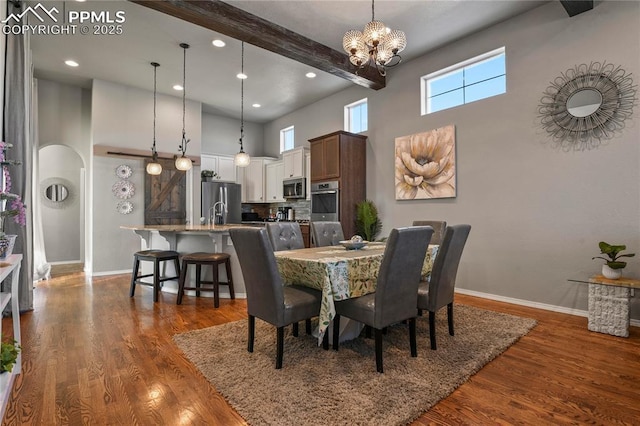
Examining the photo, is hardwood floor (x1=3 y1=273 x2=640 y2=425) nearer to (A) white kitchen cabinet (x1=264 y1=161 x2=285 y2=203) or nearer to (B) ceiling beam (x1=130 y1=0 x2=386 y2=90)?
(B) ceiling beam (x1=130 y1=0 x2=386 y2=90)

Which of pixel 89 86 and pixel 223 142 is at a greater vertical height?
pixel 89 86

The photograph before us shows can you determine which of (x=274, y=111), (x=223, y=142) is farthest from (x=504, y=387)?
(x=223, y=142)

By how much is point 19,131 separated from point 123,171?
8.20 ft

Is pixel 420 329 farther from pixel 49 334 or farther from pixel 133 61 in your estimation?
pixel 133 61

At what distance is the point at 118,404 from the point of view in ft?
5.98

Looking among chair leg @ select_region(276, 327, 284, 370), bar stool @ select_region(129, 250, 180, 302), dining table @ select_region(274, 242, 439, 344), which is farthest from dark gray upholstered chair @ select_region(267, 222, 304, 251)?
bar stool @ select_region(129, 250, 180, 302)

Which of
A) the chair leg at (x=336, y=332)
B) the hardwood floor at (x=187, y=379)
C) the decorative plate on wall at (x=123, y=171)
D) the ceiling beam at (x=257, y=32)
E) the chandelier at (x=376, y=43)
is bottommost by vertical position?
the hardwood floor at (x=187, y=379)

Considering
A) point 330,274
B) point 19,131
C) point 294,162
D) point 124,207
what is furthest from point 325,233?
point 124,207

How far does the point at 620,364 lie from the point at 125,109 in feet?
23.8

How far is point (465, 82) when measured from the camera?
4.34 meters

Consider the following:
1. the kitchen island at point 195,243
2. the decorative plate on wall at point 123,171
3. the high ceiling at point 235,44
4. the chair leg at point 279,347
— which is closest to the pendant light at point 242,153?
the high ceiling at point 235,44

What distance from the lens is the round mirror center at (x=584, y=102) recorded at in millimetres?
3258

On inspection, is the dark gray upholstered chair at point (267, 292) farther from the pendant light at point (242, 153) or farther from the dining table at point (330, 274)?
the pendant light at point (242, 153)

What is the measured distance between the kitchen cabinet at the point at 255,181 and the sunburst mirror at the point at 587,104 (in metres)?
5.40
